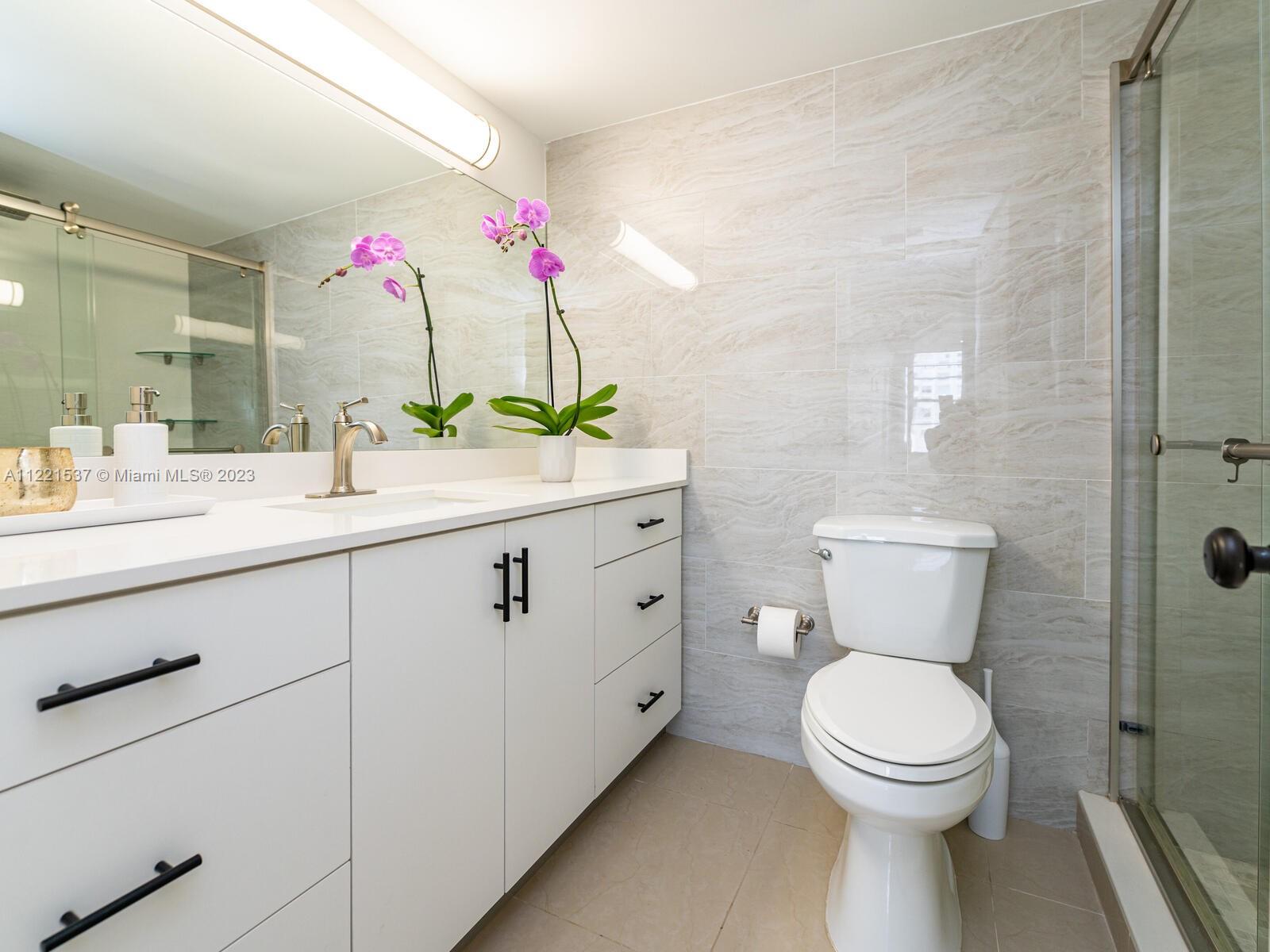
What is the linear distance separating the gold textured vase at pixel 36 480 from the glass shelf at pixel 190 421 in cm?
22

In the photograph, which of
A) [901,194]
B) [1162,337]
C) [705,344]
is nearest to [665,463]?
[705,344]

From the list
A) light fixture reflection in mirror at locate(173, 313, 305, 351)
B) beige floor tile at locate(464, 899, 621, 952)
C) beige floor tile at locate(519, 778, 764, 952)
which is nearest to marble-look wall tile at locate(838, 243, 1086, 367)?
beige floor tile at locate(519, 778, 764, 952)

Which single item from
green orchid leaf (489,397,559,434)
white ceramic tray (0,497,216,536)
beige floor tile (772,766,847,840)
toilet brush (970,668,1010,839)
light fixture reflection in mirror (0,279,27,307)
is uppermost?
light fixture reflection in mirror (0,279,27,307)

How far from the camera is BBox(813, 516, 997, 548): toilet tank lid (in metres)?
1.42

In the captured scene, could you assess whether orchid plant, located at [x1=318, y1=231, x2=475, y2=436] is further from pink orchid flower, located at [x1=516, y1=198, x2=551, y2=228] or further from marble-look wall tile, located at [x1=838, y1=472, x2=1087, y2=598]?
marble-look wall tile, located at [x1=838, y1=472, x2=1087, y2=598]

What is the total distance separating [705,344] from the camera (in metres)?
1.92

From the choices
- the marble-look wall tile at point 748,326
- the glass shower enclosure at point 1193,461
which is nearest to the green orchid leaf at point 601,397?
the marble-look wall tile at point 748,326

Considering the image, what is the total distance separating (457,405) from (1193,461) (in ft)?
5.88

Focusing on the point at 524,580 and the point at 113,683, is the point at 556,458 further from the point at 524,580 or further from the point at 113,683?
the point at 113,683

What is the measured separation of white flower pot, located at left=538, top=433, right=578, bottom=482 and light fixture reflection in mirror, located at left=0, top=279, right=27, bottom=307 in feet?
3.61

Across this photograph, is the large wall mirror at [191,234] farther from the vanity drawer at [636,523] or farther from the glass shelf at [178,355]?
the vanity drawer at [636,523]

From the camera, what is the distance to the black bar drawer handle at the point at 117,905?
1.79ft

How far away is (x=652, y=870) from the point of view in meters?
1.41

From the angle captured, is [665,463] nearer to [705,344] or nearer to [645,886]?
[705,344]
